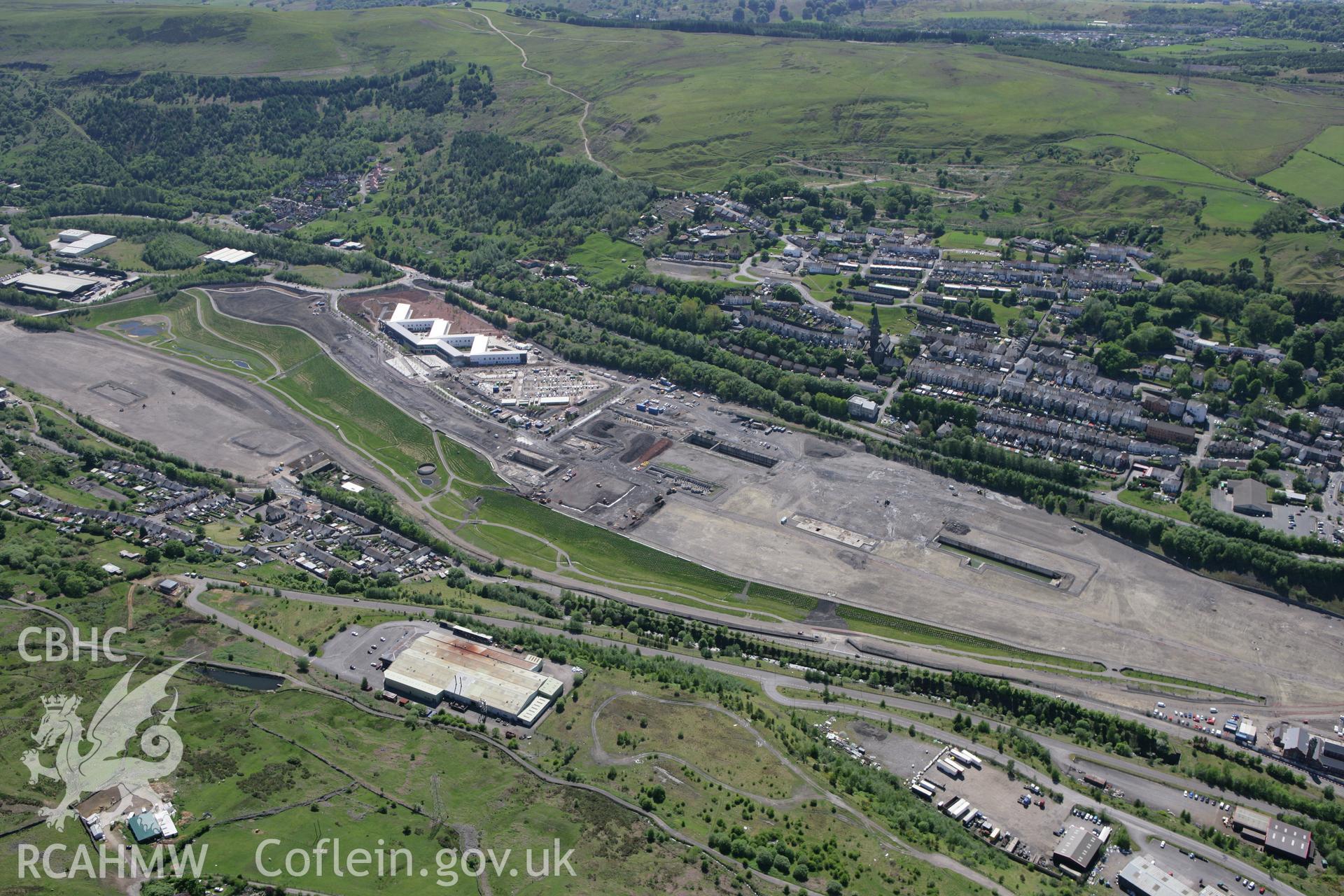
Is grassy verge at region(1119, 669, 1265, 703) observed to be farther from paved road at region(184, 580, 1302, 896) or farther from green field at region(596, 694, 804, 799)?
green field at region(596, 694, 804, 799)

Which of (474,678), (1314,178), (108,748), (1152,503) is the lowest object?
(108,748)

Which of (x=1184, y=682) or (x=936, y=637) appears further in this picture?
(x=936, y=637)

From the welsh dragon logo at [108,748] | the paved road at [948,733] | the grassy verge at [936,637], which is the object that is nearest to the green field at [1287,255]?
the grassy verge at [936,637]

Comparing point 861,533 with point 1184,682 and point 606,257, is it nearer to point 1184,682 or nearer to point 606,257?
point 1184,682

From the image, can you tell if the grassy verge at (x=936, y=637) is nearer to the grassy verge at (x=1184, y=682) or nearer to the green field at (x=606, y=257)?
the grassy verge at (x=1184, y=682)

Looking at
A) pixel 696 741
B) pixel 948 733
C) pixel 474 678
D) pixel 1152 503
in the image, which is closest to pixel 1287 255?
pixel 1152 503

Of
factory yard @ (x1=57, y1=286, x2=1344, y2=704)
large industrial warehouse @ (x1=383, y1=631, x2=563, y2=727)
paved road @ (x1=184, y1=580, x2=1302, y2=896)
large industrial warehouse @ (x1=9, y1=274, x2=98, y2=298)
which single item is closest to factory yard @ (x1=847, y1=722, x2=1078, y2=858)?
paved road @ (x1=184, y1=580, x2=1302, y2=896)
